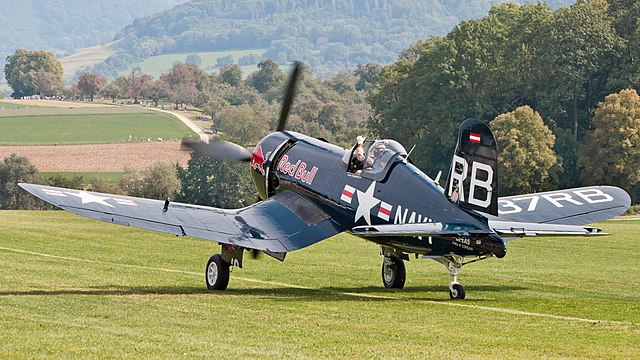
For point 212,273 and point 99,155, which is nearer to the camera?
point 212,273

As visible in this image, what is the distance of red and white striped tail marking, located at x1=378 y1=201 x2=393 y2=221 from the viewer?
19125mm

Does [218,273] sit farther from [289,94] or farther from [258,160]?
[289,94]

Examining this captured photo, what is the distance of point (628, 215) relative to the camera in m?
64.8

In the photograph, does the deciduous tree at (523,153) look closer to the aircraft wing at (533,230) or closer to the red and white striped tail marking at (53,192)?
the red and white striped tail marking at (53,192)

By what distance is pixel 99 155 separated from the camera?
120m

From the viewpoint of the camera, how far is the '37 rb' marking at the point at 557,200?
71.4ft

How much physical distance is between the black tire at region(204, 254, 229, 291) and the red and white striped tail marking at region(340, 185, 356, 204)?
2.19m

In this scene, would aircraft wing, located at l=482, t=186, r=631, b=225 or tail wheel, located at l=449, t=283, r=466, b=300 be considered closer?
tail wheel, located at l=449, t=283, r=466, b=300

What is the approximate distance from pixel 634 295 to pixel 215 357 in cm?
1131

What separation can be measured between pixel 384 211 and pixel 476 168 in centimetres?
210

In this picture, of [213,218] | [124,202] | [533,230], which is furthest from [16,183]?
[533,230]

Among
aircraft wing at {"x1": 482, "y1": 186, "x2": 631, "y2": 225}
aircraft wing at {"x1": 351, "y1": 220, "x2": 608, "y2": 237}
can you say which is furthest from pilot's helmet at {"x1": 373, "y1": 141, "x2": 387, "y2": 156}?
aircraft wing at {"x1": 482, "y1": 186, "x2": 631, "y2": 225}

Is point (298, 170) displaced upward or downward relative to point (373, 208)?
upward

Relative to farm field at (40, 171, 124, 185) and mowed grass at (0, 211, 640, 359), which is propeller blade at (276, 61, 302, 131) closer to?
mowed grass at (0, 211, 640, 359)
